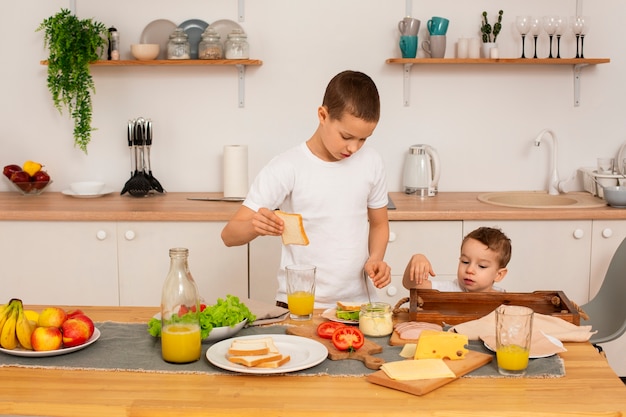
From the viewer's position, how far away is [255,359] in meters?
1.73

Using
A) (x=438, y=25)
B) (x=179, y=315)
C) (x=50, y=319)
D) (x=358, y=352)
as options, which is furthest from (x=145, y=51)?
(x=358, y=352)

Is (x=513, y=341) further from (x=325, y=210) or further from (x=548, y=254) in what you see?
(x=548, y=254)

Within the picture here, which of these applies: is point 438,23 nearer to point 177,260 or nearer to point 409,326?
point 409,326

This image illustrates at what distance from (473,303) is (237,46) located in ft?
6.73

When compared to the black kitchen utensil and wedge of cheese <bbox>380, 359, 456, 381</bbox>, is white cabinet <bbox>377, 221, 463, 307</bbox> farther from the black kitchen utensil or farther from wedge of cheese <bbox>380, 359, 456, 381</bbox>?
wedge of cheese <bbox>380, 359, 456, 381</bbox>

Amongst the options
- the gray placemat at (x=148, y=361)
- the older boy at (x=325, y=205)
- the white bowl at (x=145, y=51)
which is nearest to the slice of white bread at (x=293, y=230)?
the older boy at (x=325, y=205)

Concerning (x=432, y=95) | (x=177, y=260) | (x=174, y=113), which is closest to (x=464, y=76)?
(x=432, y=95)

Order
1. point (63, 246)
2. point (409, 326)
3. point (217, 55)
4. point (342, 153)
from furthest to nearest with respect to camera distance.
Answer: point (217, 55) < point (63, 246) < point (342, 153) < point (409, 326)

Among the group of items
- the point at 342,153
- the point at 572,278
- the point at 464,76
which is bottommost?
the point at 572,278

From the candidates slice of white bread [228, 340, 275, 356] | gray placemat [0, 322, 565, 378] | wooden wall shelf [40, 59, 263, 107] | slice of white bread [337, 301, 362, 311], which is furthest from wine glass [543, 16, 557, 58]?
slice of white bread [228, 340, 275, 356]

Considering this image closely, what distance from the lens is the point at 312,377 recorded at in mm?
1704

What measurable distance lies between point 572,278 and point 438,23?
4.18 feet

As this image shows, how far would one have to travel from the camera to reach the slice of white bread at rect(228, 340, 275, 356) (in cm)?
176

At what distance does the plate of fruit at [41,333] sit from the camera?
71.8 inches
